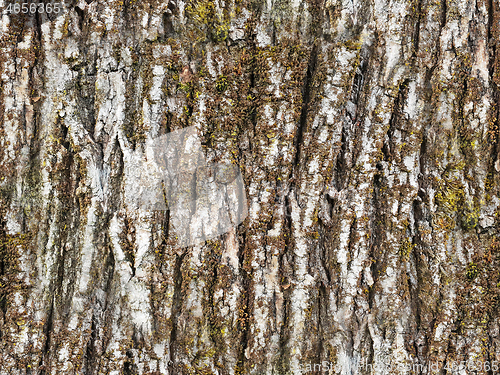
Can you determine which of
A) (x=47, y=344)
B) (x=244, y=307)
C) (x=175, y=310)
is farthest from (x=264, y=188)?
(x=47, y=344)

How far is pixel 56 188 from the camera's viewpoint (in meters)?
1.76

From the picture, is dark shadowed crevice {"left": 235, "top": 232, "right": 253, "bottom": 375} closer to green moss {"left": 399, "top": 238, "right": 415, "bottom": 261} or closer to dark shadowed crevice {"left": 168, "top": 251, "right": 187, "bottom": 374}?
dark shadowed crevice {"left": 168, "top": 251, "right": 187, "bottom": 374}

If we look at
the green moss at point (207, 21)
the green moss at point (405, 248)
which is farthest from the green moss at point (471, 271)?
the green moss at point (207, 21)

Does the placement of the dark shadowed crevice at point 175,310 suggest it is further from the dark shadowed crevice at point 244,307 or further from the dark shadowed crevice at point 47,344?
the dark shadowed crevice at point 47,344

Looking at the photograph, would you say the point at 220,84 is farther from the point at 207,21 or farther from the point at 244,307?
the point at 244,307

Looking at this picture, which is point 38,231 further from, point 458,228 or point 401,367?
point 458,228

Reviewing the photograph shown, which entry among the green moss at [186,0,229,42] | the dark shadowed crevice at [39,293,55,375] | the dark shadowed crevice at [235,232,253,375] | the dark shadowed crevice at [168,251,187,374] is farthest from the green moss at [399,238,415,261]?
the dark shadowed crevice at [39,293,55,375]

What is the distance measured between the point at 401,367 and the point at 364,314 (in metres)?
0.34

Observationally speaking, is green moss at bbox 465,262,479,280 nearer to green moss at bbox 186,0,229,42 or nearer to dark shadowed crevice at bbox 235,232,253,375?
dark shadowed crevice at bbox 235,232,253,375

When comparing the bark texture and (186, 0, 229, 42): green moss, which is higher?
(186, 0, 229, 42): green moss

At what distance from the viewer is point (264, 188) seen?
5.75 ft

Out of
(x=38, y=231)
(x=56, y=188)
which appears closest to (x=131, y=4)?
(x=56, y=188)

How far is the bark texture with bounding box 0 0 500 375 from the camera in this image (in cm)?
173

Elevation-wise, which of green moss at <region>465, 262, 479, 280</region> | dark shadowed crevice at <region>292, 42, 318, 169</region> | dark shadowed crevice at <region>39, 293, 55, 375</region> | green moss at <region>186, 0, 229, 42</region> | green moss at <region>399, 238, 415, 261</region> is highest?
green moss at <region>186, 0, 229, 42</region>
